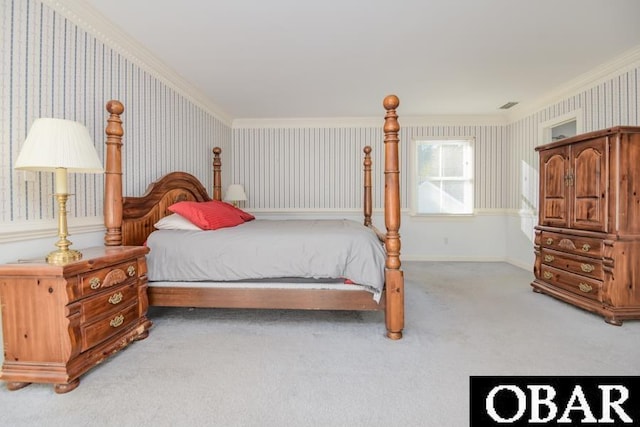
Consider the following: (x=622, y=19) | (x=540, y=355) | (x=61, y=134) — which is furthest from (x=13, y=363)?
(x=622, y=19)

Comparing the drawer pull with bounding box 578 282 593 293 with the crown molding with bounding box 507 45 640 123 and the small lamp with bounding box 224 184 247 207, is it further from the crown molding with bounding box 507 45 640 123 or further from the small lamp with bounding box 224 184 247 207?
the small lamp with bounding box 224 184 247 207

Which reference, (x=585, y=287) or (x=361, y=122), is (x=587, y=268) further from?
(x=361, y=122)

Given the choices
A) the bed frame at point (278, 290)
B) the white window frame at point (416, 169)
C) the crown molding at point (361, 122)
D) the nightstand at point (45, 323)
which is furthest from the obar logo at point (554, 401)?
the crown molding at point (361, 122)

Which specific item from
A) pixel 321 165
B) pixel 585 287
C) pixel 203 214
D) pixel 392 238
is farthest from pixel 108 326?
pixel 321 165

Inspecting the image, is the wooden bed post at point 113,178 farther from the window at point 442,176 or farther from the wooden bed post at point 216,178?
the window at point 442,176

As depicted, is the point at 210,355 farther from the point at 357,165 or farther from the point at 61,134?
the point at 357,165

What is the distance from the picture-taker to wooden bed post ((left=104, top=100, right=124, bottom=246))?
93.4 inches

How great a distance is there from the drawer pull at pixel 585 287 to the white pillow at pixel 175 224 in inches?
136

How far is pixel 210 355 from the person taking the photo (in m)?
2.12

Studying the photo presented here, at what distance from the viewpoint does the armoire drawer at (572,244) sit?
287 centimetres

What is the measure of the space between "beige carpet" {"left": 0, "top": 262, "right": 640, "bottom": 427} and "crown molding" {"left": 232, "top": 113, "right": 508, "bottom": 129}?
331 centimetres

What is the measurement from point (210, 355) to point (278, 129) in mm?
4271

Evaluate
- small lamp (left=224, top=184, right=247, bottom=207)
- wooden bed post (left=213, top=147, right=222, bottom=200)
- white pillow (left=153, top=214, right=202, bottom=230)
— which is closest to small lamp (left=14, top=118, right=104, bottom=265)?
white pillow (left=153, top=214, right=202, bottom=230)

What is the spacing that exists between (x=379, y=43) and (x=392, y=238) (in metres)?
1.76
